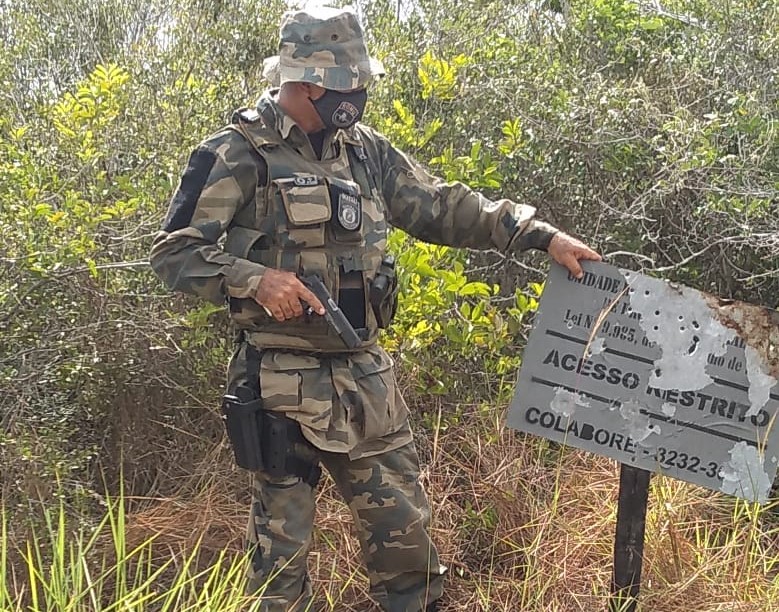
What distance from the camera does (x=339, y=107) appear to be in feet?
7.75

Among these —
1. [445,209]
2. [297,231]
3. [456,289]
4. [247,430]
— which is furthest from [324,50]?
[456,289]

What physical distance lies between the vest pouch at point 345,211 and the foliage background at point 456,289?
2.29 feet

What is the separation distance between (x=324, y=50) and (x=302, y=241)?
1.59 feet

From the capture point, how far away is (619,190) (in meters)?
3.99

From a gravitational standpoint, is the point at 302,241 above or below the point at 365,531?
above

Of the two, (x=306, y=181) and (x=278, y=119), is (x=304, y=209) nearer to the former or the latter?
(x=306, y=181)

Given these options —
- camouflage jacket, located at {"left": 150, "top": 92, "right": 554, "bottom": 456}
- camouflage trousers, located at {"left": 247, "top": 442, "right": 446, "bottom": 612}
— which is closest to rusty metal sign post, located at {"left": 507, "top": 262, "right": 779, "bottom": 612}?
camouflage jacket, located at {"left": 150, "top": 92, "right": 554, "bottom": 456}

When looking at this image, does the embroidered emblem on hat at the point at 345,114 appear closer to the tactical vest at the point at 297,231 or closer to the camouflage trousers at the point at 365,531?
the tactical vest at the point at 297,231

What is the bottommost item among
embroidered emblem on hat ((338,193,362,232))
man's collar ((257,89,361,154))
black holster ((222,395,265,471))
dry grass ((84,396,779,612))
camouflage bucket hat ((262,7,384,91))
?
dry grass ((84,396,779,612))

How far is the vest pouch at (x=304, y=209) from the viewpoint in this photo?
2.36m

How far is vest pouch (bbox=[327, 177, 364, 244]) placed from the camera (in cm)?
241

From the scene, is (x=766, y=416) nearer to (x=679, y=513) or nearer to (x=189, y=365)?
(x=679, y=513)

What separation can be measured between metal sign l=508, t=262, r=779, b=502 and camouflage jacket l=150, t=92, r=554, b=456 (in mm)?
293

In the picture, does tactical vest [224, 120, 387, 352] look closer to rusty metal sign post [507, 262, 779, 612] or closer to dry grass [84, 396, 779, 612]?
rusty metal sign post [507, 262, 779, 612]
